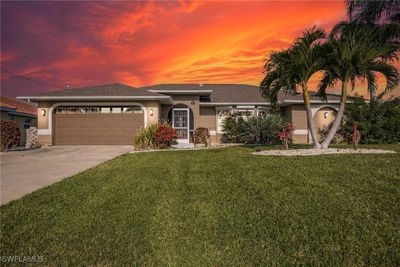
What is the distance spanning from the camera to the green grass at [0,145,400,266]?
2.78 m

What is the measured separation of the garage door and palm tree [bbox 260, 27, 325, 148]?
34.1 feet

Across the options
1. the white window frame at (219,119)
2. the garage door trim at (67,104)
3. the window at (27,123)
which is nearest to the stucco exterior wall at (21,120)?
the window at (27,123)

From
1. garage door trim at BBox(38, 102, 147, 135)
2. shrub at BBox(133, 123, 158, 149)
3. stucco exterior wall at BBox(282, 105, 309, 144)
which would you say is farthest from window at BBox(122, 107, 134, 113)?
stucco exterior wall at BBox(282, 105, 309, 144)

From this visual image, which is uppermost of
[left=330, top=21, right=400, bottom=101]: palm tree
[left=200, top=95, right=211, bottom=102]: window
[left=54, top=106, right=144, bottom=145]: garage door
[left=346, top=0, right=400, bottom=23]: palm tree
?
[left=346, top=0, right=400, bottom=23]: palm tree

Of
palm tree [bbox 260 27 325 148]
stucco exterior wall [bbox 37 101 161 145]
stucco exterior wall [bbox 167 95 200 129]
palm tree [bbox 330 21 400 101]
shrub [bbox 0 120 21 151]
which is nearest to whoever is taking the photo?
palm tree [bbox 260 27 325 148]

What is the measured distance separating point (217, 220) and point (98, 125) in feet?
53.5

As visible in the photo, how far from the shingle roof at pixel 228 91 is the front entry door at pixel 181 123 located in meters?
1.84

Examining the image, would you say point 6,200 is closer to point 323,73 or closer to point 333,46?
point 333,46

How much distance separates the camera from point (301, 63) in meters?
10.2

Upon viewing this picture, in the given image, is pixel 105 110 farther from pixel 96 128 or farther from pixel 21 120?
pixel 21 120

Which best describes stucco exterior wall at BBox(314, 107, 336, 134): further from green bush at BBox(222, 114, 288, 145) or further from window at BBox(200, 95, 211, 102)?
window at BBox(200, 95, 211, 102)

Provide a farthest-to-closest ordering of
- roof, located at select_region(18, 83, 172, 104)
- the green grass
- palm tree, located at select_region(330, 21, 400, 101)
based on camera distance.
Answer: roof, located at select_region(18, 83, 172, 104), palm tree, located at select_region(330, 21, 400, 101), the green grass

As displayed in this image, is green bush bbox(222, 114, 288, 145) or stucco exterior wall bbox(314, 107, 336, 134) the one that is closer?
green bush bbox(222, 114, 288, 145)

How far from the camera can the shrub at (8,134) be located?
14688 millimetres
